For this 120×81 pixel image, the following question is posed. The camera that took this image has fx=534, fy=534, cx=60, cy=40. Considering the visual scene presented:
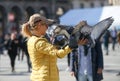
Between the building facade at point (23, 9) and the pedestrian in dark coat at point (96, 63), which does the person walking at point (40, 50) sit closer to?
the pedestrian in dark coat at point (96, 63)

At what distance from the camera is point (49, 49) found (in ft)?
23.0

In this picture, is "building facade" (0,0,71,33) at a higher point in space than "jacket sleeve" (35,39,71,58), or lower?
lower

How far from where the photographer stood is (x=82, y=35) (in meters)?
7.02

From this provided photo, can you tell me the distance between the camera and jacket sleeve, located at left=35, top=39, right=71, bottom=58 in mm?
6852

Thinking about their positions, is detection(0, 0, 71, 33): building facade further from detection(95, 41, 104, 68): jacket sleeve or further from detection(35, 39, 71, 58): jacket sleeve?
detection(35, 39, 71, 58): jacket sleeve

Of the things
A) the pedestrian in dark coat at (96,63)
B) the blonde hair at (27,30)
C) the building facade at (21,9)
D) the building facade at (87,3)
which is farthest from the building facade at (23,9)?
the blonde hair at (27,30)

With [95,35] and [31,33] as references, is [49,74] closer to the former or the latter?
[31,33]

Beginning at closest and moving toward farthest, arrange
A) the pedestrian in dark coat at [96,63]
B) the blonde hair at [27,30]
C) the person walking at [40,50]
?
the person walking at [40,50]
the blonde hair at [27,30]
the pedestrian in dark coat at [96,63]

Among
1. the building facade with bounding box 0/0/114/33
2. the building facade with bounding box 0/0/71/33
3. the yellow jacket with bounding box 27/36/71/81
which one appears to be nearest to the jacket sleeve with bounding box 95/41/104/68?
the yellow jacket with bounding box 27/36/71/81

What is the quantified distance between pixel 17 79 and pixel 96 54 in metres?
9.56

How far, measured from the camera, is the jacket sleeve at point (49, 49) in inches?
270

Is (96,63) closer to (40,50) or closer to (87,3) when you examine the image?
(40,50)

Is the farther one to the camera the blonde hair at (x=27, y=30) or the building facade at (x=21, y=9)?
the building facade at (x=21, y=9)

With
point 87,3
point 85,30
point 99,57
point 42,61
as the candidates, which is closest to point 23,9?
point 87,3
